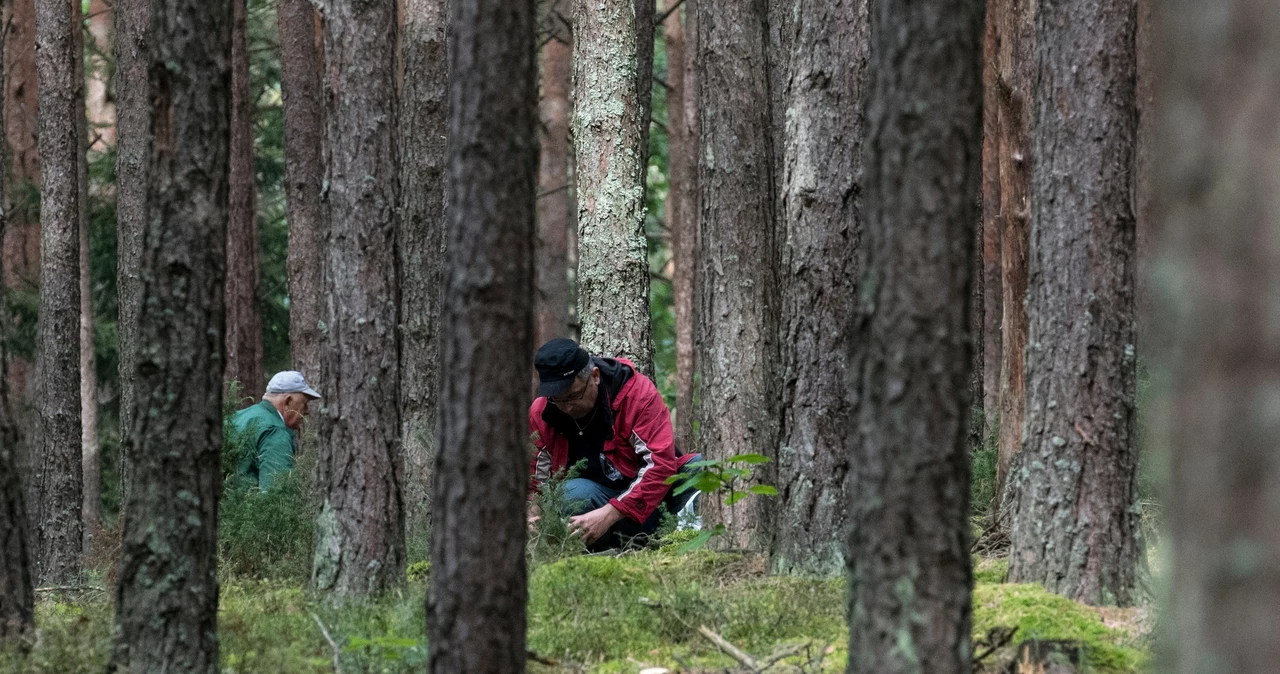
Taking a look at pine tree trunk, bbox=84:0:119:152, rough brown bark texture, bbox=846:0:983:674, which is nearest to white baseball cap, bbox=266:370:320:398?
rough brown bark texture, bbox=846:0:983:674

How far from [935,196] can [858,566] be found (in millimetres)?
986

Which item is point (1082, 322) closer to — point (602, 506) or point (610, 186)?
point (602, 506)

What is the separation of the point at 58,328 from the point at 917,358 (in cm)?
944

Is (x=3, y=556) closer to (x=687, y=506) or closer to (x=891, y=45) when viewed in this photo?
(x=891, y=45)

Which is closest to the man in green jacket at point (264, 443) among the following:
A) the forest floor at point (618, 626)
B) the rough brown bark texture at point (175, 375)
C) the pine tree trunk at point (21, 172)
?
the forest floor at point (618, 626)

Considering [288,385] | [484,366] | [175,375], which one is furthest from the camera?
[288,385]

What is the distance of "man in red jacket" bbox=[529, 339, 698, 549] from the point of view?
8.12m

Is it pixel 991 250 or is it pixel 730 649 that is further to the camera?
pixel 991 250

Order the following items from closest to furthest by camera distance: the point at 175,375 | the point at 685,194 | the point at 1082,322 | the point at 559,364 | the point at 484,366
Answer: the point at 484,366 < the point at 175,375 < the point at 1082,322 < the point at 559,364 < the point at 685,194

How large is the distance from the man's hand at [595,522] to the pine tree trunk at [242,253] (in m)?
6.38

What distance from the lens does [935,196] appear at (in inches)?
136

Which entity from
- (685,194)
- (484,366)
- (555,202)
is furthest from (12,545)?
(555,202)

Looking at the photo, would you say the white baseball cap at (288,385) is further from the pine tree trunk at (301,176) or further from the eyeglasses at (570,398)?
the pine tree trunk at (301,176)

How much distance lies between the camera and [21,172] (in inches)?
565
